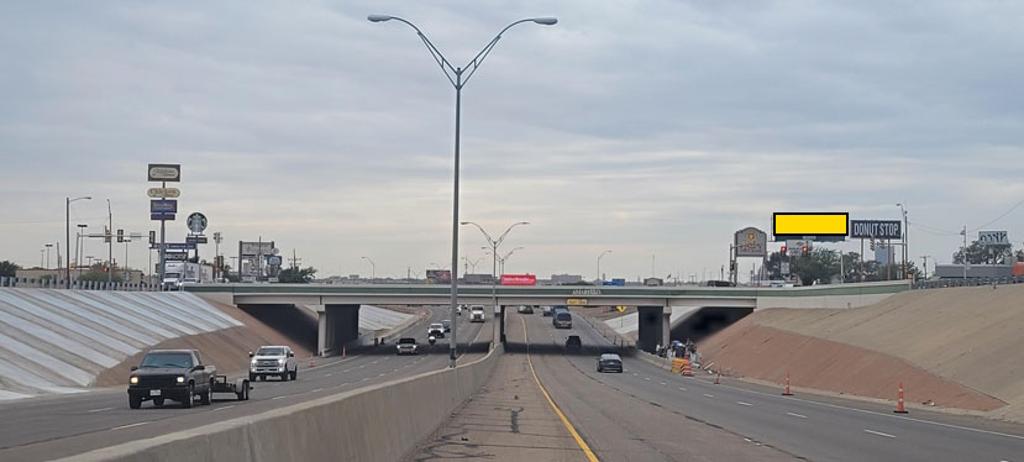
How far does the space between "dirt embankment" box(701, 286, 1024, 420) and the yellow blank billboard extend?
17155 mm

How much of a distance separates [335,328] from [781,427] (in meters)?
87.2

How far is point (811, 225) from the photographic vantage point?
114125 mm

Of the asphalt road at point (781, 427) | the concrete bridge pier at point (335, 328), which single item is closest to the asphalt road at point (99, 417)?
the asphalt road at point (781, 427)

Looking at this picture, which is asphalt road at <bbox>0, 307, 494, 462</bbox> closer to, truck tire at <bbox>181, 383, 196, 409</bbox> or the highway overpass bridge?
truck tire at <bbox>181, 383, 196, 409</bbox>

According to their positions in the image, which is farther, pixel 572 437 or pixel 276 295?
pixel 276 295

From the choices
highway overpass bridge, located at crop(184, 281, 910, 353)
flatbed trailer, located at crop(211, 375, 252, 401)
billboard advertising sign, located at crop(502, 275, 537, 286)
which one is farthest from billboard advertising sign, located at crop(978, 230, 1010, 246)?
flatbed trailer, located at crop(211, 375, 252, 401)

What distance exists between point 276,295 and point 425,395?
84151 mm

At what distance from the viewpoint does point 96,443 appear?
2067cm

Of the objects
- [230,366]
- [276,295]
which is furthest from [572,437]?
[276,295]

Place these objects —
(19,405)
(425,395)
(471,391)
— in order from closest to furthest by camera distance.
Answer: (425,395), (19,405), (471,391)

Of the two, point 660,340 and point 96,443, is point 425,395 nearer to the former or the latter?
point 96,443

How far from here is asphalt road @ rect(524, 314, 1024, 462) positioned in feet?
73.6

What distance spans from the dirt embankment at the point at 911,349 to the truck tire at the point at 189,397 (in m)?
24.4

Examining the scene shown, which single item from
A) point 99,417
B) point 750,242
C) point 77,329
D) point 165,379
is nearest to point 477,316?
point 750,242
